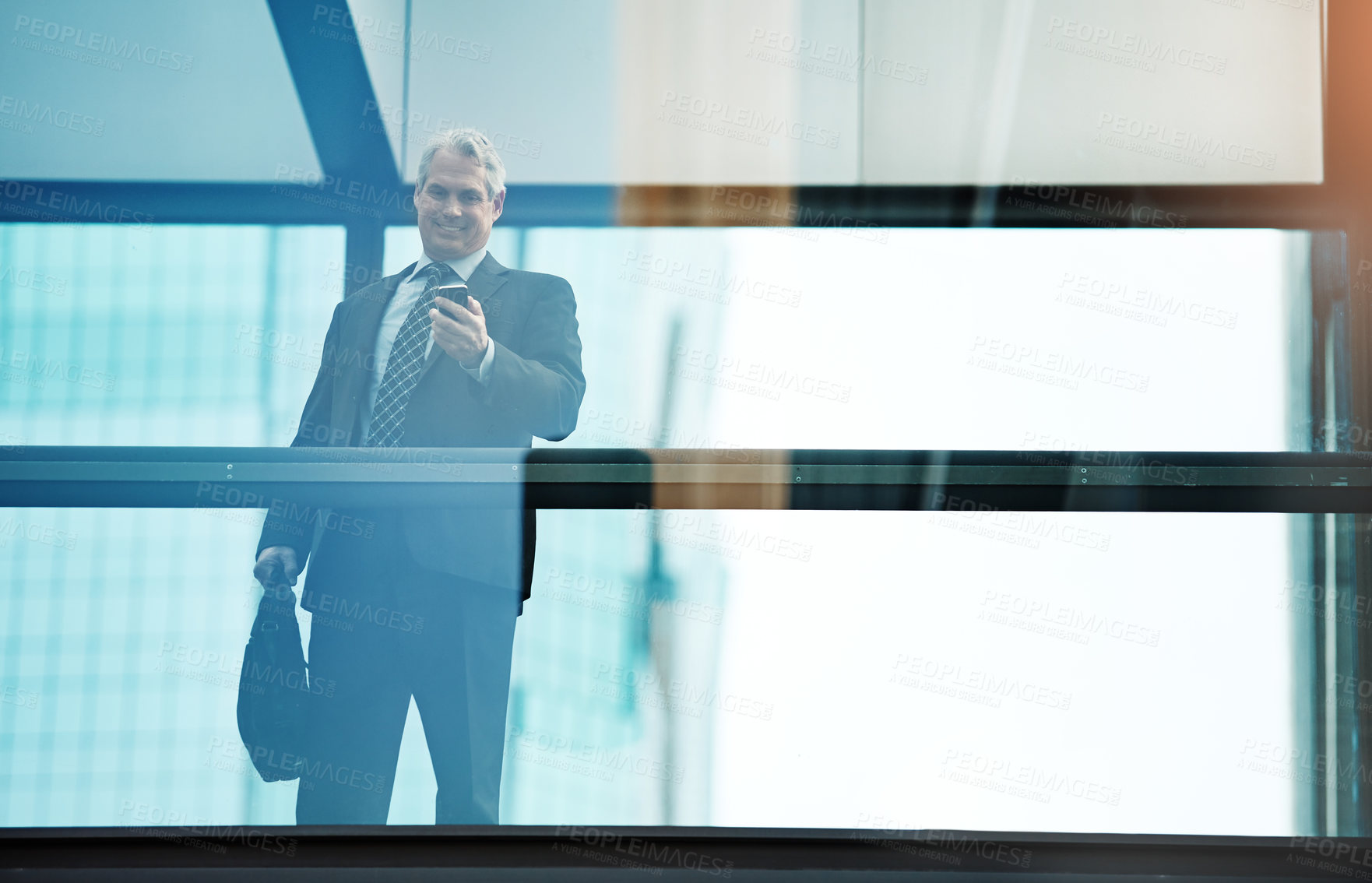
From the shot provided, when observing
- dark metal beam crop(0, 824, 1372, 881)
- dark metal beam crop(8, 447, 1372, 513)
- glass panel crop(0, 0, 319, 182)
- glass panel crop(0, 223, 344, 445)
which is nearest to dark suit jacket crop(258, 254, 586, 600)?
dark metal beam crop(8, 447, 1372, 513)

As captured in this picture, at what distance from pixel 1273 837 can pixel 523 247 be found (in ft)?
5.62

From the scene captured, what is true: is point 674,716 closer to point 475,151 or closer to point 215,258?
point 475,151

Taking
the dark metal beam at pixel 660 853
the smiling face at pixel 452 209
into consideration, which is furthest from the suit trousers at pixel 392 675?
the smiling face at pixel 452 209

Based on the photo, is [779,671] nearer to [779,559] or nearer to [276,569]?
[779,559]

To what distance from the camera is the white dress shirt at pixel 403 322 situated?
1.60m

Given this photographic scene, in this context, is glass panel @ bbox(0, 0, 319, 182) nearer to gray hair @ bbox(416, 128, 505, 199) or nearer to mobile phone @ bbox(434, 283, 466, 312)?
gray hair @ bbox(416, 128, 505, 199)

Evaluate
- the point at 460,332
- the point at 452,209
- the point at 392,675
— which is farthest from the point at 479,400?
the point at 392,675

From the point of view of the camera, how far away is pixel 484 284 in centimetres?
170

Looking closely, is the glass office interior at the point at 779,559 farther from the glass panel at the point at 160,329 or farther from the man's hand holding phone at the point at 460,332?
the man's hand holding phone at the point at 460,332

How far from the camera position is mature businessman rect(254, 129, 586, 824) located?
156 centimetres

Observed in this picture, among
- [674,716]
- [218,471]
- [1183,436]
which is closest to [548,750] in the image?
[674,716]

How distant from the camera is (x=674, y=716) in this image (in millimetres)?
1677

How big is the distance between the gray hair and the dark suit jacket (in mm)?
179

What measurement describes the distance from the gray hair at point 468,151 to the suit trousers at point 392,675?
67 cm
